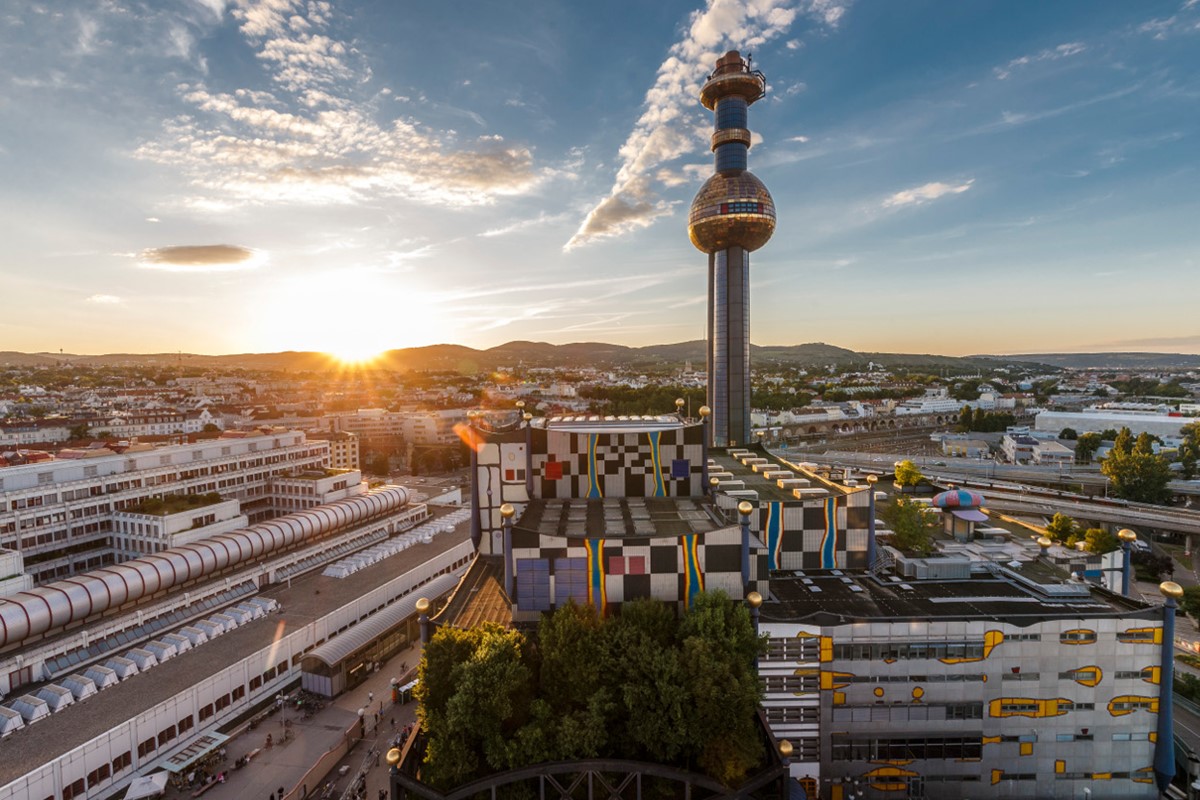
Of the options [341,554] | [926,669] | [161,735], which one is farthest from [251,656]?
[926,669]

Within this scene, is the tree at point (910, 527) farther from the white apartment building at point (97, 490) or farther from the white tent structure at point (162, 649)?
the white apartment building at point (97, 490)

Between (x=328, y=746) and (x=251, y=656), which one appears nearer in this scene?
(x=328, y=746)

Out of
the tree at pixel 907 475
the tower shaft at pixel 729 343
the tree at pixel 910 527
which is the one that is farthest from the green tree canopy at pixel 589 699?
the tower shaft at pixel 729 343

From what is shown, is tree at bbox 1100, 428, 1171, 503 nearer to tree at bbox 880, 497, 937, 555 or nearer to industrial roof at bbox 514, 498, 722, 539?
tree at bbox 880, 497, 937, 555

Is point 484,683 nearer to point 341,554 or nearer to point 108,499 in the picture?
point 341,554

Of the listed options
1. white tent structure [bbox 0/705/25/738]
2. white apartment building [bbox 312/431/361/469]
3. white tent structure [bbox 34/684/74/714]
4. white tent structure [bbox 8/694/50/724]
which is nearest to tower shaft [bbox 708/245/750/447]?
white tent structure [bbox 34/684/74/714]

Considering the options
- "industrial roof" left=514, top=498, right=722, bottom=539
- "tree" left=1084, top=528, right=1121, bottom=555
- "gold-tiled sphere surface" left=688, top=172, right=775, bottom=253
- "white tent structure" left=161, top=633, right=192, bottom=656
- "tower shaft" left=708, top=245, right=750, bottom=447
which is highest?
"gold-tiled sphere surface" left=688, top=172, right=775, bottom=253
